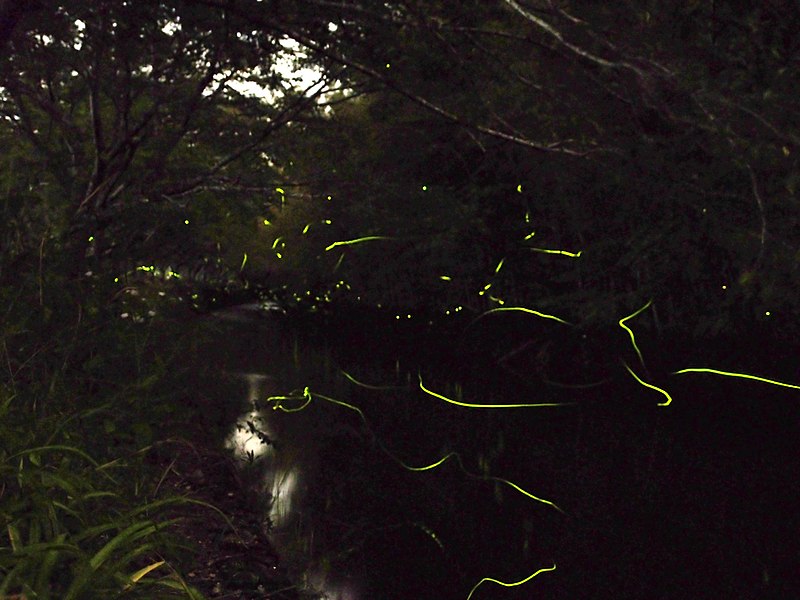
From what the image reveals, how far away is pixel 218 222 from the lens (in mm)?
17688

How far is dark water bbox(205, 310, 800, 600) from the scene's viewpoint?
7199 millimetres

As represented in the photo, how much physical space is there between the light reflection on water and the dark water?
0.02m

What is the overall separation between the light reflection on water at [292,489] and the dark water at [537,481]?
23 mm

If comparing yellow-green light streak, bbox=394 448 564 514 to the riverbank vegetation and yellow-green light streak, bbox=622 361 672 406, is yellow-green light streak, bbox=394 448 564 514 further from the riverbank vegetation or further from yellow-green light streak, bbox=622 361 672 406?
yellow-green light streak, bbox=622 361 672 406

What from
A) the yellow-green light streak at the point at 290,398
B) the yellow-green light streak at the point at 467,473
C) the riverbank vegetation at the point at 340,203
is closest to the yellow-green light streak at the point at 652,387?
the riverbank vegetation at the point at 340,203

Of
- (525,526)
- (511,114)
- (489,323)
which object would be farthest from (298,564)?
(489,323)

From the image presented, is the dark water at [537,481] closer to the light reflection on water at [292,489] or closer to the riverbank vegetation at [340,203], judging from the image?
the light reflection on water at [292,489]

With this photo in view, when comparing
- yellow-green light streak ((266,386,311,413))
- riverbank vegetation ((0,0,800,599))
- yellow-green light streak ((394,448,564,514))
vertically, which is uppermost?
riverbank vegetation ((0,0,800,599))

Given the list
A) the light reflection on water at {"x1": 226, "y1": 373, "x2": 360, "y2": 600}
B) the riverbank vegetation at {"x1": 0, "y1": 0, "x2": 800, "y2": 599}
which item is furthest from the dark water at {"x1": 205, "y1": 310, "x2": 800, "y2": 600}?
the riverbank vegetation at {"x1": 0, "y1": 0, "x2": 800, "y2": 599}

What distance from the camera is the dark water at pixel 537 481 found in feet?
23.6

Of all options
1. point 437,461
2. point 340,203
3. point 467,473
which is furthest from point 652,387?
point 467,473

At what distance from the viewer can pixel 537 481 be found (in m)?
10.4

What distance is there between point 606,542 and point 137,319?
159 inches

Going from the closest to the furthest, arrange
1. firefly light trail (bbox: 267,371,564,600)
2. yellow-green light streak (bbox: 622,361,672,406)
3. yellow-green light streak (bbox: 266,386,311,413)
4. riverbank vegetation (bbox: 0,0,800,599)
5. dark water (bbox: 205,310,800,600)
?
riverbank vegetation (bbox: 0,0,800,599), firefly light trail (bbox: 267,371,564,600), dark water (bbox: 205,310,800,600), yellow-green light streak (bbox: 266,386,311,413), yellow-green light streak (bbox: 622,361,672,406)
